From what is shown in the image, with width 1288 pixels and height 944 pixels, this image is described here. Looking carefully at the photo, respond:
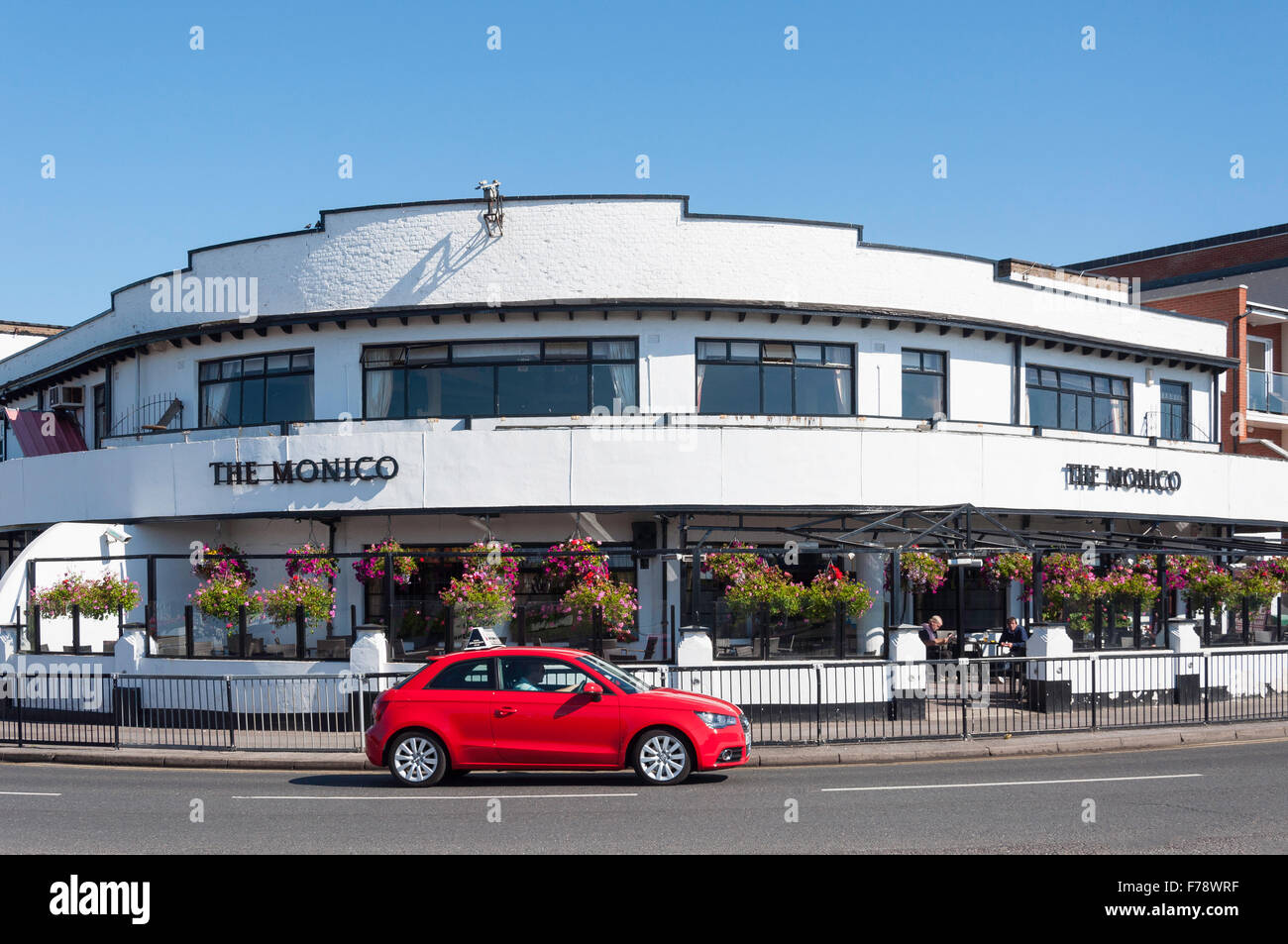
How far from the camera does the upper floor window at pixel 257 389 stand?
78.0ft

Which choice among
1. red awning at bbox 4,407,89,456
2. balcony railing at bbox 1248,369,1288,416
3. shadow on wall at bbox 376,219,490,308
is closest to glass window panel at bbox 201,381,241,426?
shadow on wall at bbox 376,219,490,308

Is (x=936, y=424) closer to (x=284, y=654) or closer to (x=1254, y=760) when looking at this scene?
(x=1254, y=760)

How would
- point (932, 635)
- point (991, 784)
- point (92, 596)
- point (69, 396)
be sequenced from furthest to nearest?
1. point (69, 396)
2. point (932, 635)
3. point (92, 596)
4. point (991, 784)

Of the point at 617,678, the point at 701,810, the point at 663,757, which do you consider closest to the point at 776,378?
the point at 617,678

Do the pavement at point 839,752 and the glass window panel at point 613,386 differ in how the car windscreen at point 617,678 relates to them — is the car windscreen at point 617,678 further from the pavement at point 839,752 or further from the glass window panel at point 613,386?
the glass window panel at point 613,386

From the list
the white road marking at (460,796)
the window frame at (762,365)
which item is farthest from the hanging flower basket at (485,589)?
the white road marking at (460,796)

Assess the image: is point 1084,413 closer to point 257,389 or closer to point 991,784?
point 991,784

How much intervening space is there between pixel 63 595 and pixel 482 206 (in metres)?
10.3

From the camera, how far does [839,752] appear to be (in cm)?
1602

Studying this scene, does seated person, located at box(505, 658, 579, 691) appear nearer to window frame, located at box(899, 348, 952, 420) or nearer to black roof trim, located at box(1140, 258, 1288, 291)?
window frame, located at box(899, 348, 952, 420)

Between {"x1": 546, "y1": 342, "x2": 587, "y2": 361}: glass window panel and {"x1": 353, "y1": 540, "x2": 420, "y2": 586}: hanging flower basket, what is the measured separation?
473 centimetres

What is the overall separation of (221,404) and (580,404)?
25.3 feet

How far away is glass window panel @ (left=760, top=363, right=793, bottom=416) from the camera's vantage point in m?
23.2

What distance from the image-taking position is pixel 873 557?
22.2m
